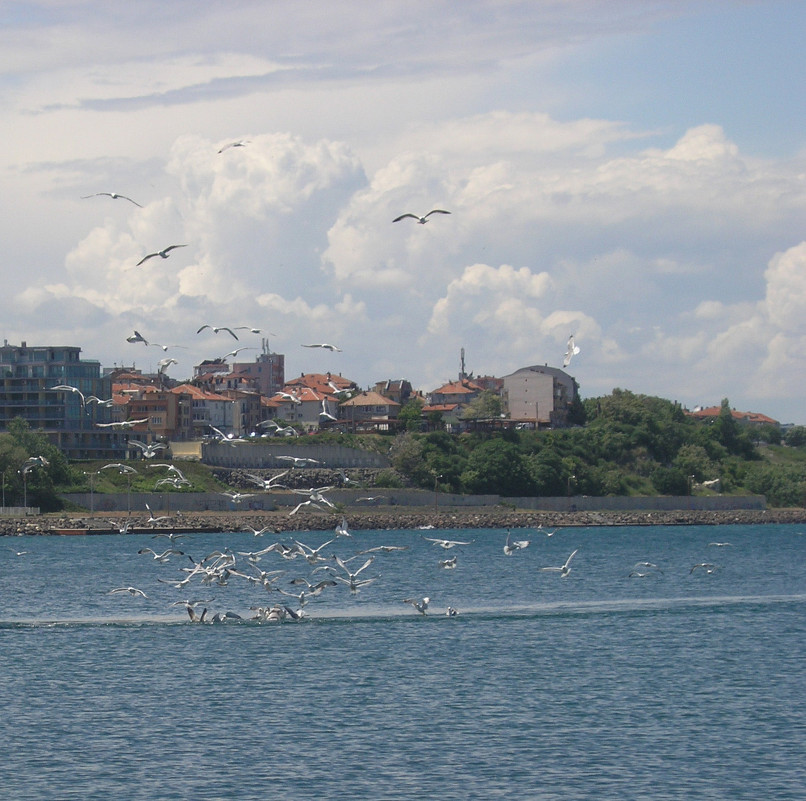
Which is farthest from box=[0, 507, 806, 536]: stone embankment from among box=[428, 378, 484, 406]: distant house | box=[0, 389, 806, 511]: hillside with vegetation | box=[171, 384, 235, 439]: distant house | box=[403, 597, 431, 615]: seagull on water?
box=[428, 378, 484, 406]: distant house

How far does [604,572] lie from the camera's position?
2373 inches

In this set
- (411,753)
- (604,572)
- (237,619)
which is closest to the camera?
(411,753)

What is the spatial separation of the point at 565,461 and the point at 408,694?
96078mm

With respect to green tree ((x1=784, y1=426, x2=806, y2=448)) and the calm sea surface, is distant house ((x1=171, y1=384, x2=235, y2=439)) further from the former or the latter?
the calm sea surface

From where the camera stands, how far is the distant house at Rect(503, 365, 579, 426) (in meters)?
151

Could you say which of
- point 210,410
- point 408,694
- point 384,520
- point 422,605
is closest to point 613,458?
point 384,520

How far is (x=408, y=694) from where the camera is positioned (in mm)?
28000

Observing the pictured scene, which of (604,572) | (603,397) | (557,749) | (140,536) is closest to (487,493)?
(140,536)

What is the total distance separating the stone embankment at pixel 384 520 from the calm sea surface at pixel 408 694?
39.9m

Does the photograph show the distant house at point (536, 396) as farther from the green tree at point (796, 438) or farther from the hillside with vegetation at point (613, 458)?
the green tree at point (796, 438)

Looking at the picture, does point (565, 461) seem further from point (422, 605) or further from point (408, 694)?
point (408, 694)

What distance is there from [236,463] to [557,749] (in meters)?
90.3

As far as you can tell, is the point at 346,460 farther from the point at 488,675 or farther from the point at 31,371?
the point at 488,675

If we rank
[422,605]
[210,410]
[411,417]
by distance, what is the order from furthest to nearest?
[210,410]
[411,417]
[422,605]
